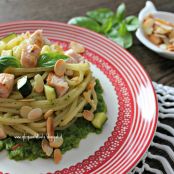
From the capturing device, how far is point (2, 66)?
2.59 m

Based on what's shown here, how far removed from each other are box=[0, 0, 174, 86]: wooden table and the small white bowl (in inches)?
4.0

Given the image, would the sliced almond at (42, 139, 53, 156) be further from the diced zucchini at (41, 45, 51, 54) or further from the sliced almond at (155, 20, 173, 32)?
the sliced almond at (155, 20, 173, 32)

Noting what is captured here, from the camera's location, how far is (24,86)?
255 centimetres

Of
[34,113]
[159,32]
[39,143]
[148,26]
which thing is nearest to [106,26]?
[148,26]

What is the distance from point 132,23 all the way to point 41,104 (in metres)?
1.59

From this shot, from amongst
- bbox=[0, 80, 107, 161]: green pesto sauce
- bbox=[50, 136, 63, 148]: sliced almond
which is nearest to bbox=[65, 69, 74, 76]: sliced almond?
bbox=[0, 80, 107, 161]: green pesto sauce

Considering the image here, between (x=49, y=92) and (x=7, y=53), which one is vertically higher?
(x=7, y=53)

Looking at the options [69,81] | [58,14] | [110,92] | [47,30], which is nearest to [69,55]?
A: [69,81]

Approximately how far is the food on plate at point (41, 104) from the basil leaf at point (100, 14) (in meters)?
1.20

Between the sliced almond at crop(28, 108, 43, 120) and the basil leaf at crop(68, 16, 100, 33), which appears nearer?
the sliced almond at crop(28, 108, 43, 120)

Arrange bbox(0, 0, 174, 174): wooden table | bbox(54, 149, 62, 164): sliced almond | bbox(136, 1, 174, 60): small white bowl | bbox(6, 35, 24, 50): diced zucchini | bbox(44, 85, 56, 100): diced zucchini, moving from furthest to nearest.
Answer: bbox(0, 0, 174, 174): wooden table → bbox(136, 1, 174, 60): small white bowl → bbox(6, 35, 24, 50): diced zucchini → bbox(44, 85, 56, 100): diced zucchini → bbox(54, 149, 62, 164): sliced almond

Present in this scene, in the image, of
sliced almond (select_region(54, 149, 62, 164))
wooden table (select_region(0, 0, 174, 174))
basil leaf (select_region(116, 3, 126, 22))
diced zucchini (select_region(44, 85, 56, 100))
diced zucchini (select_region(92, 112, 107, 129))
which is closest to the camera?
sliced almond (select_region(54, 149, 62, 164))

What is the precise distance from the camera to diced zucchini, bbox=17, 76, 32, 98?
2553 millimetres

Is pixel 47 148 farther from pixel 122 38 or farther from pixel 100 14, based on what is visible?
pixel 100 14
